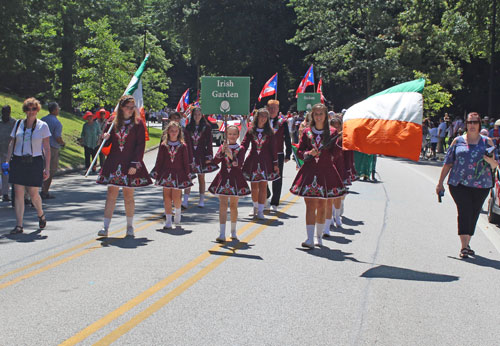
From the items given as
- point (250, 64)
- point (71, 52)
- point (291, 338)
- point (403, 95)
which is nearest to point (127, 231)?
point (403, 95)

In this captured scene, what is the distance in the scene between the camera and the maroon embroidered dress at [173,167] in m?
10.8

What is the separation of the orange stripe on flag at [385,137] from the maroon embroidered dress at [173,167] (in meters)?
2.87

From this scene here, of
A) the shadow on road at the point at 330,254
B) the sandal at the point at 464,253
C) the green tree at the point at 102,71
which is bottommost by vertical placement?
the shadow on road at the point at 330,254

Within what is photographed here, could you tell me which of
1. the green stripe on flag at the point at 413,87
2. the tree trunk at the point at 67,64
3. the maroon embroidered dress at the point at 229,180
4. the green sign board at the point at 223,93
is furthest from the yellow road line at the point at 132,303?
the tree trunk at the point at 67,64

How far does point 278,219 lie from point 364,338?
21.5 feet

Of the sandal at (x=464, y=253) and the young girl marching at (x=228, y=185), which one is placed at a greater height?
the young girl marching at (x=228, y=185)

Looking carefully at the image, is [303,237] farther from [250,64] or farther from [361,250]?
[250,64]

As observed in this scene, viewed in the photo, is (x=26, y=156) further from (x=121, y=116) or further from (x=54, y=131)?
(x=54, y=131)

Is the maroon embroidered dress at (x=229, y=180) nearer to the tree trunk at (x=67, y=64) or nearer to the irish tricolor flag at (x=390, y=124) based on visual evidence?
the irish tricolor flag at (x=390, y=124)

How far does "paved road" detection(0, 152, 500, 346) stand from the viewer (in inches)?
221

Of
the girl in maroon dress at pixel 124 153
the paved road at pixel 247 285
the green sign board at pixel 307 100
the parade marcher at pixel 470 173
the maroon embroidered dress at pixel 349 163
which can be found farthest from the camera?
the green sign board at pixel 307 100

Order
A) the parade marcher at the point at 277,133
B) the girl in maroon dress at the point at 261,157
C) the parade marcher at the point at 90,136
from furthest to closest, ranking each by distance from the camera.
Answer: the parade marcher at the point at 90,136 → the parade marcher at the point at 277,133 → the girl in maroon dress at the point at 261,157

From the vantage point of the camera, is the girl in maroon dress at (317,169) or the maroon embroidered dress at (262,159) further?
the maroon embroidered dress at (262,159)

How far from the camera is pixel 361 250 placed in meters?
9.31
